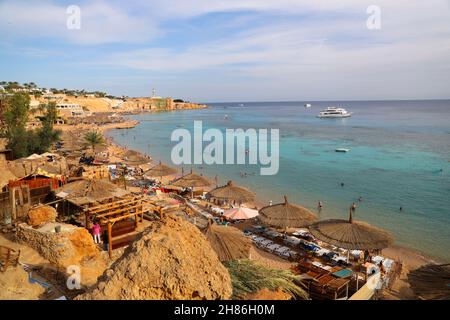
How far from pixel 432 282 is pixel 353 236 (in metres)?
3.14

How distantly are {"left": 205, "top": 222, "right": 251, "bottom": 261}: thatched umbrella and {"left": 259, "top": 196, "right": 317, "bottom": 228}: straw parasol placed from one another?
3598 mm

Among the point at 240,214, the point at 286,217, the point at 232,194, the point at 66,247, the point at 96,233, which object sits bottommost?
the point at 240,214

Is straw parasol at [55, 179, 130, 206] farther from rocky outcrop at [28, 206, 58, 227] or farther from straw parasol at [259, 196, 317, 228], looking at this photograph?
straw parasol at [259, 196, 317, 228]

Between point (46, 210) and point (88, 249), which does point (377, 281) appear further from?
point (46, 210)

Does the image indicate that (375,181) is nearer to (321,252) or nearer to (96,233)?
(321,252)

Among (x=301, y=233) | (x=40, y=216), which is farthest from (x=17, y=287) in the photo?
(x=301, y=233)

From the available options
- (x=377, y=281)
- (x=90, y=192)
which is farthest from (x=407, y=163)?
(x=90, y=192)

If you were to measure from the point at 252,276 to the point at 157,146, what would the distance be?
1671 inches

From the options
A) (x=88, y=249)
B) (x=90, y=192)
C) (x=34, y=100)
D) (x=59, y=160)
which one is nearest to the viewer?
(x=88, y=249)

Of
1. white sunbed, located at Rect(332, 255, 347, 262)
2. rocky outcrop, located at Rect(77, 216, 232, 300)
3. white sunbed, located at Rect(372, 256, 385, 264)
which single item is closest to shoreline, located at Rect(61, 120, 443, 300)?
white sunbed, located at Rect(372, 256, 385, 264)

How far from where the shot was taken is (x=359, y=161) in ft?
113

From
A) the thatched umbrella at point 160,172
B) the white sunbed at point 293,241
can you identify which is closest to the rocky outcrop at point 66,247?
the white sunbed at point 293,241

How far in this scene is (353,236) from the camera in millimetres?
10750

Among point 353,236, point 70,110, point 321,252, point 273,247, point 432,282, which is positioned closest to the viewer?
point 432,282
